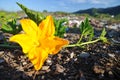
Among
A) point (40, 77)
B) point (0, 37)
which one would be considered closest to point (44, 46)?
point (40, 77)

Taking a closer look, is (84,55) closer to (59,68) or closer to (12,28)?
(59,68)

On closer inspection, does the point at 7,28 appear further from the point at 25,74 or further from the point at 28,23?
the point at 28,23

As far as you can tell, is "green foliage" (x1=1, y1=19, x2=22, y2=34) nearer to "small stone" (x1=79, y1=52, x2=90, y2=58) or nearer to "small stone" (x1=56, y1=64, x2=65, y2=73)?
"small stone" (x1=56, y1=64, x2=65, y2=73)

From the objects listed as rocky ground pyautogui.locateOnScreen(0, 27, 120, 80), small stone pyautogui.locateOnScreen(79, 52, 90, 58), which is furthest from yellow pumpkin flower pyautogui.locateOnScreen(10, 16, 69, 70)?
small stone pyautogui.locateOnScreen(79, 52, 90, 58)

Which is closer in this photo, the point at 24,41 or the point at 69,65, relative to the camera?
the point at 24,41

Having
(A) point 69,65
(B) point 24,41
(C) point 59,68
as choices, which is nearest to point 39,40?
(B) point 24,41

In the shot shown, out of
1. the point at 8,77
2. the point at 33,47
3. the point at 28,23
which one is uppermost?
the point at 28,23
